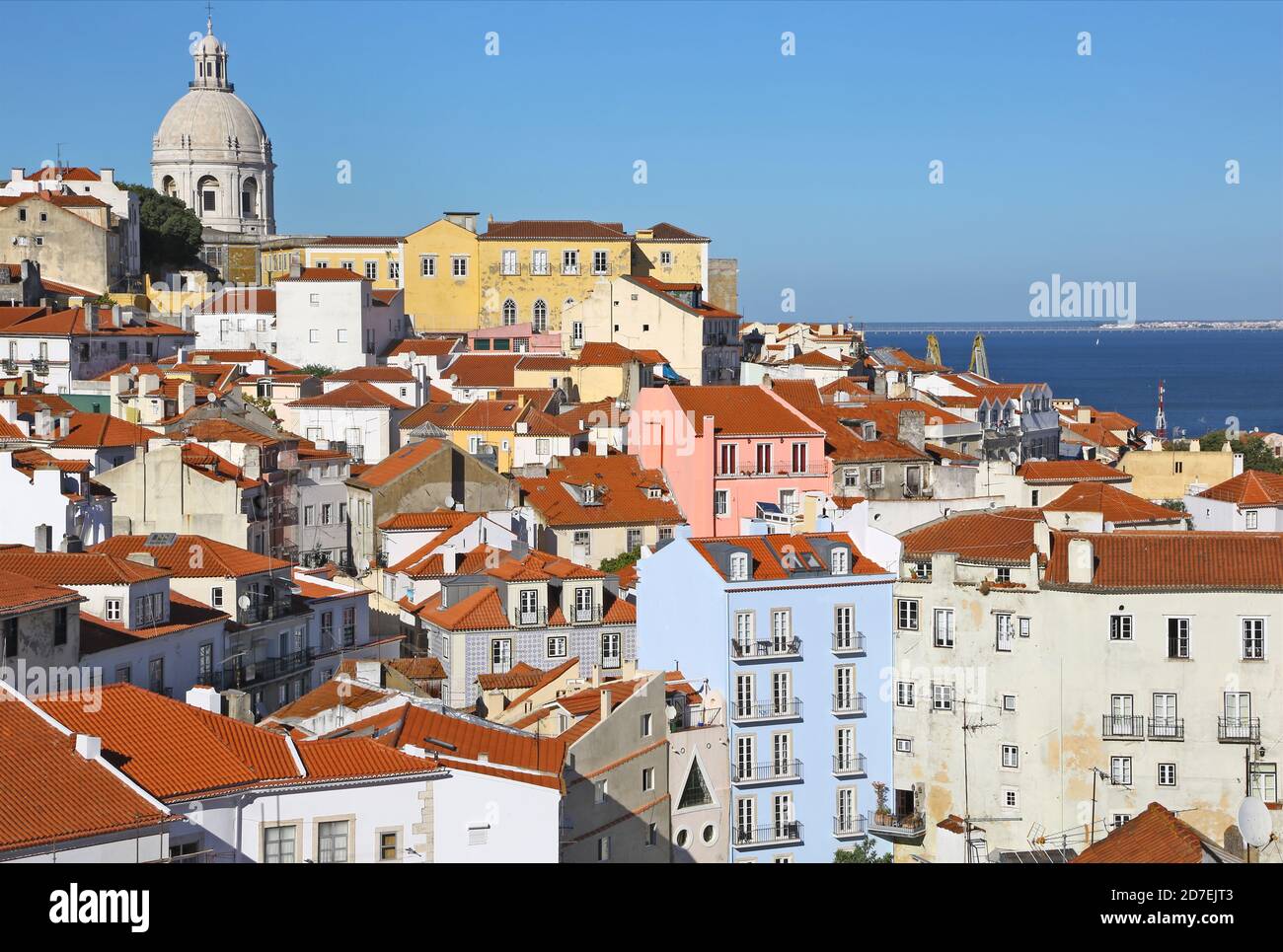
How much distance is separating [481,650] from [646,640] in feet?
8.99

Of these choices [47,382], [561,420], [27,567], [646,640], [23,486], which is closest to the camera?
Result: [27,567]

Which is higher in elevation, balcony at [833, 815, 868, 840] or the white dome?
the white dome

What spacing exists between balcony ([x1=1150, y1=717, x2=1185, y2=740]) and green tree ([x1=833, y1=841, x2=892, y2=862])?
3879 mm

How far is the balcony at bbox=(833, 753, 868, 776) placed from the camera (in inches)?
1064

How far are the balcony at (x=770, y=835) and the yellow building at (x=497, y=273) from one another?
35.9 meters

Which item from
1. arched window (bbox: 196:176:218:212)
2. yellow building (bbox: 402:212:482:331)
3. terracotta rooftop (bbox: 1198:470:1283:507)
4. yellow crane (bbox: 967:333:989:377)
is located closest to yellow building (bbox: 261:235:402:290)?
yellow building (bbox: 402:212:482:331)

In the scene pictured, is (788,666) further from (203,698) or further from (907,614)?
(203,698)

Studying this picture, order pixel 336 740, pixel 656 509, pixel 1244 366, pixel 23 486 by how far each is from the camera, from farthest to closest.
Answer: pixel 1244 366 → pixel 656 509 → pixel 23 486 → pixel 336 740

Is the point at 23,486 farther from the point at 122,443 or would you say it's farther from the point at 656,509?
the point at 656,509

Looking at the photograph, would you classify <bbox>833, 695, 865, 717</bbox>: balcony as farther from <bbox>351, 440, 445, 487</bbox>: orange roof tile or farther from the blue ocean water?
the blue ocean water

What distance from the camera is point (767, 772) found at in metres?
26.2

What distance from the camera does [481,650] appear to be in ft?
96.0
